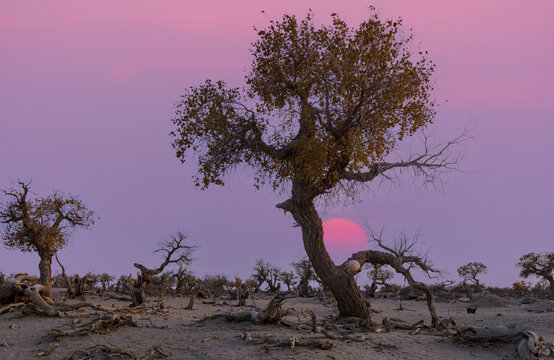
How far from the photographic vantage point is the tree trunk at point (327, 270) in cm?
1725

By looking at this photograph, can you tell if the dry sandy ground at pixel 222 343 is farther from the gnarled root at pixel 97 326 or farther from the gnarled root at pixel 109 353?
the gnarled root at pixel 109 353

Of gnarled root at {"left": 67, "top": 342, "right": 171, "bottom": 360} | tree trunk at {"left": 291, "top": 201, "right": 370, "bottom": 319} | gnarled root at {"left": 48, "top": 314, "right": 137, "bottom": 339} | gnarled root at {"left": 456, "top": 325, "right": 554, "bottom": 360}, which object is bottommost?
gnarled root at {"left": 67, "top": 342, "right": 171, "bottom": 360}

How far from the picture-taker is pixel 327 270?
56.7ft

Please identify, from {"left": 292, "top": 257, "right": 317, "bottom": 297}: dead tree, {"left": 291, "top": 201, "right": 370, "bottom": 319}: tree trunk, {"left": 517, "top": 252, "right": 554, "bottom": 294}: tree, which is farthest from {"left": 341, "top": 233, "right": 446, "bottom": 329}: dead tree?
{"left": 517, "top": 252, "right": 554, "bottom": 294}: tree

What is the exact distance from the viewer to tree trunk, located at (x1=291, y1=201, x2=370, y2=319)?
56.6 feet

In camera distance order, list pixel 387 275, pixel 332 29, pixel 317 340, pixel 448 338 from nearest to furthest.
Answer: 1. pixel 317 340
2. pixel 448 338
3. pixel 332 29
4. pixel 387 275

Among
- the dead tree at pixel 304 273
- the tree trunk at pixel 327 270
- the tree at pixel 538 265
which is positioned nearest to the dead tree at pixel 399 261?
the tree trunk at pixel 327 270

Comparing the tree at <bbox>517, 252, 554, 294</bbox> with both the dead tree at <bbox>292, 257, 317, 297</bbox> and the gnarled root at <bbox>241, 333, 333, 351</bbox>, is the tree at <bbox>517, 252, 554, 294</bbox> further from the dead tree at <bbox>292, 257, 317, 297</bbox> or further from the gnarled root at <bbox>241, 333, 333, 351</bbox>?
the gnarled root at <bbox>241, 333, 333, 351</bbox>

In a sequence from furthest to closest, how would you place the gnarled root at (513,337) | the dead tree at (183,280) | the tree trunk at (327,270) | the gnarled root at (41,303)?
the dead tree at (183,280), the gnarled root at (41,303), the tree trunk at (327,270), the gnarled root at (513,337)

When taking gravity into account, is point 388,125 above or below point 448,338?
above

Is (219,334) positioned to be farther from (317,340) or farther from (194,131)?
(194,131)

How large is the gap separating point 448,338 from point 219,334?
7.38 meters

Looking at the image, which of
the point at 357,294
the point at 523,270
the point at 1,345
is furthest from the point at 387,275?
the point at 1,345

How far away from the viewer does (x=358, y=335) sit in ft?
46.4
